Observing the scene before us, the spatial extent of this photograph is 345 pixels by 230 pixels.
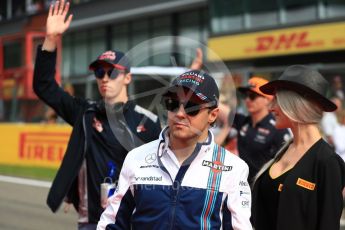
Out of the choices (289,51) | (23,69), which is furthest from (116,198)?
(23,69)

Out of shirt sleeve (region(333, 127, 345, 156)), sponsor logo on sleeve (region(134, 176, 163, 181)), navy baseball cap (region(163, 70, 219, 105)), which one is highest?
navy baseball cap (region(163, 70, 219, 105))

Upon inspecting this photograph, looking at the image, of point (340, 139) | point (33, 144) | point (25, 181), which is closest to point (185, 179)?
point (340, 139)

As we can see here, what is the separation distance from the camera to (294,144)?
330cm

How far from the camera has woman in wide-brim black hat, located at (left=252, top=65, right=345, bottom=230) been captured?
2.95m

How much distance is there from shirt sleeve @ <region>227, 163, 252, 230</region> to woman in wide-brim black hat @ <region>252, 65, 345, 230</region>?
24.1 inches

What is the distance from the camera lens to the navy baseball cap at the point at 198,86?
2.51 m

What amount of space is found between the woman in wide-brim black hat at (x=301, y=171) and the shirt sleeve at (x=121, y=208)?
36.5 inches

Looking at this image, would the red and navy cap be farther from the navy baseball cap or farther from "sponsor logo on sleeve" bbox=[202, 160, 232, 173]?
"sponsor logo on sleeve" bbox=[202, 160, 232, 173]

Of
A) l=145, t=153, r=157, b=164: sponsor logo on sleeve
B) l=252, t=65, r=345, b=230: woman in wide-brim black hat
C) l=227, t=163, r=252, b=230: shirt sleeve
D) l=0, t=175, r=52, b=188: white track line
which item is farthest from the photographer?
l=0, t=175, r=52, b=188: white track line

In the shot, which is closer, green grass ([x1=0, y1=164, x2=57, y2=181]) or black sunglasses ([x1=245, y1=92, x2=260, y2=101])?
black sunglasses ([x1=245, y1=92, x2=260, y2=101])

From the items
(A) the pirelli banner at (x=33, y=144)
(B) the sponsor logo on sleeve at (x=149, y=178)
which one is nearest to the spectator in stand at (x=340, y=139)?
(B) the sponsor logo on sleeve at (x=149, y=178)

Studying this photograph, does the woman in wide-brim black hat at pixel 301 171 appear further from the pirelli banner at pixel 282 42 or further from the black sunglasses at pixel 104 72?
the pirelli banner at pixel 282 42

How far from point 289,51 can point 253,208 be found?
1791 cm

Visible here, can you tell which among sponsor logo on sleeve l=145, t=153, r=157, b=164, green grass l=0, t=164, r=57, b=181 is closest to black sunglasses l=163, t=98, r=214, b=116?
sponsor logo on sleeve l=145, t=153, r=157, b=164
